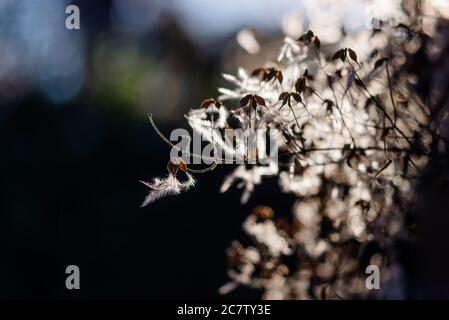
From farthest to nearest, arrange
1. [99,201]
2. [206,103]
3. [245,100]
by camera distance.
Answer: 1. [99,201]
2. [206,103]
3. [245,100]

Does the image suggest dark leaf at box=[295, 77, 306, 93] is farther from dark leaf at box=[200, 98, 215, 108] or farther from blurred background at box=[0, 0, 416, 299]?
blurred background at box=[0, 0, 416, 299]

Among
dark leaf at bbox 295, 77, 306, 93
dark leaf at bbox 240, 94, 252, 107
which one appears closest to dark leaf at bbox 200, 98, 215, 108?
dark leaf at bbox 240, 94, 252, 107

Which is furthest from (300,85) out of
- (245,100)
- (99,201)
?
(99,201)

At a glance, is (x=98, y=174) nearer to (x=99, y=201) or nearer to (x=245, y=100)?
(x=99, y=201)

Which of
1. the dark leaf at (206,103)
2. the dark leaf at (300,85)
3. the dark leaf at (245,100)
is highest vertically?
the dark leaf at (300,85)

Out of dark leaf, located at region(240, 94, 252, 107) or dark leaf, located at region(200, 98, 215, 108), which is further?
dark leaf, located at region(200, 98, 215, 108)

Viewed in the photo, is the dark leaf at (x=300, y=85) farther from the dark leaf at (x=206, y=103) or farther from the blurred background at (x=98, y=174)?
the blurred background at (x=98, y=174)

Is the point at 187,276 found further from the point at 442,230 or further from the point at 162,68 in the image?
the point at 442,230

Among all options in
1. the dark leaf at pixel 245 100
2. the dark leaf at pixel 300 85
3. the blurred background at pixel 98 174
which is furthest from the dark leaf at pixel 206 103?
the blurred background at pixel 98 174

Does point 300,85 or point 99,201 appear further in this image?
point 99,201
